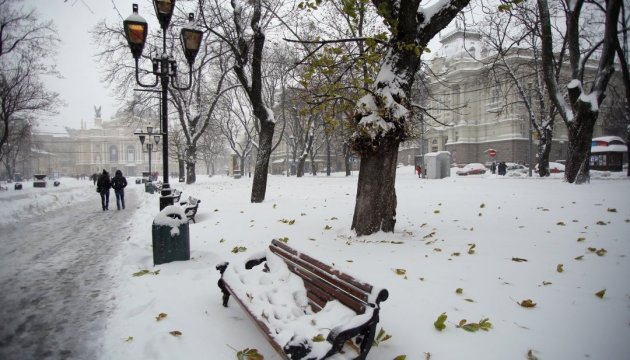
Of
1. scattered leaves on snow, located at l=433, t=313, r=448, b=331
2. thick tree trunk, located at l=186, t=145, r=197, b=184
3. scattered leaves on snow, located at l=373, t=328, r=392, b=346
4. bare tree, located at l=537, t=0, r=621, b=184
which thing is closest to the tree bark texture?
scattered leaves on snow, located at l=433, t=313, r=448, b=331

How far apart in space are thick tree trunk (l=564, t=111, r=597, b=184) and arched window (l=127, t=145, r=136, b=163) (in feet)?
342

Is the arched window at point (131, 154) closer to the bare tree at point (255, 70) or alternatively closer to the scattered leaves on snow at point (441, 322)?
the bare tree at point (255, 70)

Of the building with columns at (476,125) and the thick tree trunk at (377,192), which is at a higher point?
the building with columns at (476,125)

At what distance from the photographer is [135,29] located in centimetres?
634

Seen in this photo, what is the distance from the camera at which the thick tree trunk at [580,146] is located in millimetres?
12125

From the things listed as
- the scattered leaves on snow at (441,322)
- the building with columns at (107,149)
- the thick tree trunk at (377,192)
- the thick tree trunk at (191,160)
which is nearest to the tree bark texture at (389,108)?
the thick tree trunk at (377,192)

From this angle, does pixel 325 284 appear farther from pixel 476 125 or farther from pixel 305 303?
pixel 476 125

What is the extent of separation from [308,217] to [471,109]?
52.3m

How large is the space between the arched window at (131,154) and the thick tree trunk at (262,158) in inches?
3891

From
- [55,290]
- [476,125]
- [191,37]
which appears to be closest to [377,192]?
[191,37]

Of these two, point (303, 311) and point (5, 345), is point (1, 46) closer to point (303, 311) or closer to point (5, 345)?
point (5, 345)

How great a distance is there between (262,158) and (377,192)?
6146mm

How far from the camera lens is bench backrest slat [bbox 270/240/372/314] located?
102 inches

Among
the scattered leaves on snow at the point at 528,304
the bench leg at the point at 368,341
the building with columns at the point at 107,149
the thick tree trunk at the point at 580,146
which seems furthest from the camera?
the building with columns at the point at 107,149
